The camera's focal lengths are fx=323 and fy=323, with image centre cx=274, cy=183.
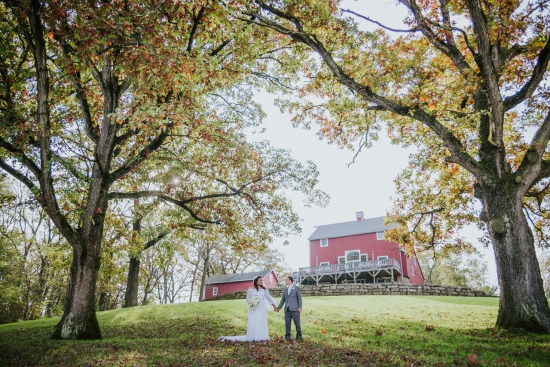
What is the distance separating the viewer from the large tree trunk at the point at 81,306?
9484mm

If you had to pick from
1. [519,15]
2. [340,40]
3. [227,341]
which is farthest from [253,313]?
[519,15]

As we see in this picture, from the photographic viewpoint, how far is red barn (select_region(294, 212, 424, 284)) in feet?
114

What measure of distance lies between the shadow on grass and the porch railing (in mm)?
24051

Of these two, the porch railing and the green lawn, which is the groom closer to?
the green lawn

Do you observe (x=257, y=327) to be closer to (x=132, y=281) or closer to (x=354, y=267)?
(x=132, y=281)

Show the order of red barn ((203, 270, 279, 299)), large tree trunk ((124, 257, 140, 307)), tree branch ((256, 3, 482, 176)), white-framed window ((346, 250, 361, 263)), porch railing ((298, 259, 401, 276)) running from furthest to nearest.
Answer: red barn ((203, 270, 279, 299))
white-framed window ((346, 250, 361, 263))
porch railing ((298, 259, 401, 276))
large tree trunk ((124, 257, 140, 307))
tree branch ((256, 3, 482, 176))

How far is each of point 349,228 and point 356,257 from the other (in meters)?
4.22

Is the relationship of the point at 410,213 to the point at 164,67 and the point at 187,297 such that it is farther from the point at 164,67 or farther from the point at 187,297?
the point at 187,297

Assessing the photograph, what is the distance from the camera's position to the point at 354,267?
34781 mm

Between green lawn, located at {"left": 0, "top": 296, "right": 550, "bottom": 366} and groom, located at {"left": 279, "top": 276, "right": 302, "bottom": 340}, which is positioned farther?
groom, located at {"left": 279, "top": 276, "right": 302, "bottom": 340}

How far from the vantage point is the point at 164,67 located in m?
6.92

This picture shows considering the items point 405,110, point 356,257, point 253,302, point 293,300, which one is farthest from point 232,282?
point 405,110

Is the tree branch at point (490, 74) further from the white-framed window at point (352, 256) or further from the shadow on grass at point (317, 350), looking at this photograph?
the white-framed window at point (352, 256)

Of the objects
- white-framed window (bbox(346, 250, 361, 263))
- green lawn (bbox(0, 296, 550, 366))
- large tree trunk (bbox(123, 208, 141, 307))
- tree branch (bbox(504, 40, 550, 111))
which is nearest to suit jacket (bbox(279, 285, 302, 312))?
green lawn (bbox(0, 296, 550, 366))
